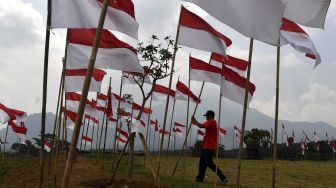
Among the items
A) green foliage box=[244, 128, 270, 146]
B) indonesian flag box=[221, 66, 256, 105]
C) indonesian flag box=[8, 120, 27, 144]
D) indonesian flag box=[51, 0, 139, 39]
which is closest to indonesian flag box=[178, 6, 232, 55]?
indonesian flag box=[221, 66, 256, 105]

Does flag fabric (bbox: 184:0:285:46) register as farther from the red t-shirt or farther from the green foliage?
the green foliage

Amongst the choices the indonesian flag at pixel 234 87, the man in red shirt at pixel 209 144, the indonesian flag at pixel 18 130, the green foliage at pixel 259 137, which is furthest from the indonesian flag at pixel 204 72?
the green foliage at pixel 259 137

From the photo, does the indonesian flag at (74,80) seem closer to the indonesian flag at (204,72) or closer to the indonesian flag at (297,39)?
the indonesian flag at (204,72)

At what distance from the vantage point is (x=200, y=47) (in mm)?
10266

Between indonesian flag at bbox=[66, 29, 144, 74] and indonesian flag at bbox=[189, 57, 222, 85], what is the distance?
4.86 m

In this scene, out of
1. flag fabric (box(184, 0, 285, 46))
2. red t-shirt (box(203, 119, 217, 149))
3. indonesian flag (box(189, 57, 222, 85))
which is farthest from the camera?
indonesian flag (box(189, 57, 222, 85))

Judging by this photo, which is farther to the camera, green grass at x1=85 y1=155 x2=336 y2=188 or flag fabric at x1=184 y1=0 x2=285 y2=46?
green grass at x1=85 y1=155 x2=336 y2=188

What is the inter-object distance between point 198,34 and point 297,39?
2.30 m

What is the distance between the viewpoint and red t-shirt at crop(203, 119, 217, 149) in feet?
44.1

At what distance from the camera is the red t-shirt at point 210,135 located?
13.5 meters

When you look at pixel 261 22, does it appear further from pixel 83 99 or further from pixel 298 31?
pixel 298 31

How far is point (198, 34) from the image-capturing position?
10.4 m

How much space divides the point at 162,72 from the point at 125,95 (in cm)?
506

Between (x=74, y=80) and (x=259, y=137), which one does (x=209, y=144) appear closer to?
(x=74, y=80)
